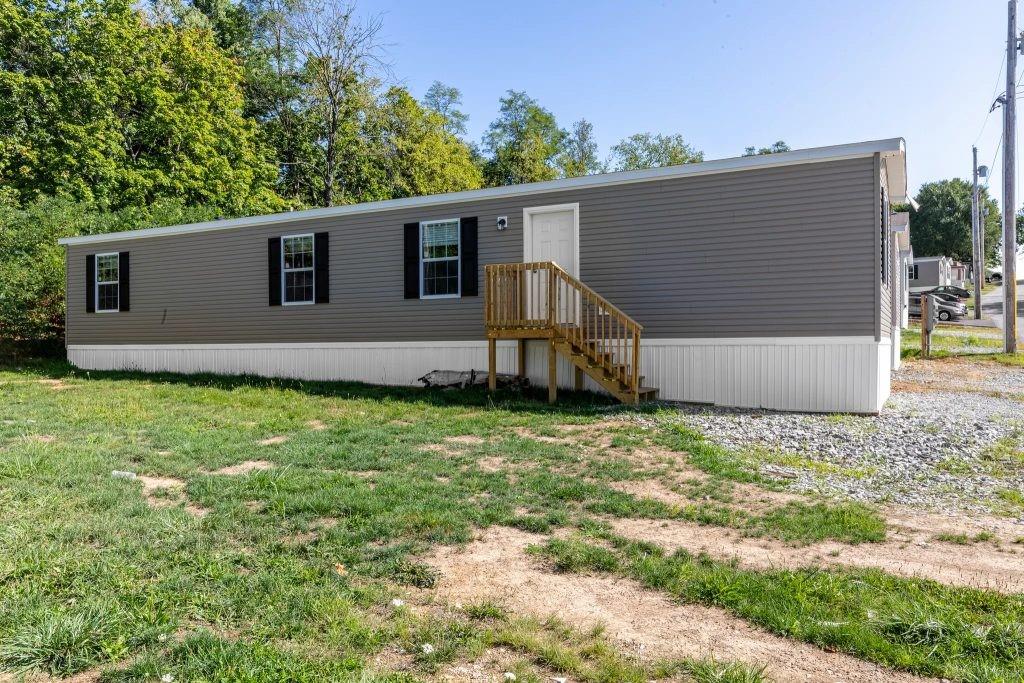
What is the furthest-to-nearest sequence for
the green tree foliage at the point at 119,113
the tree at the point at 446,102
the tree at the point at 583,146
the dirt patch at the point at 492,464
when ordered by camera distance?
the tree at the point at 583,146 < the tree at the point at 446,102 < the green tree foliage at the point at 119,113 < the dirt patch at the point at 492,464

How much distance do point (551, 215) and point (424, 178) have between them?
1677 cm

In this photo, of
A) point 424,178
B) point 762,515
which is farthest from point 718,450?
point 424,178

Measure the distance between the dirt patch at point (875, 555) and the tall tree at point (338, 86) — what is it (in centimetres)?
2090

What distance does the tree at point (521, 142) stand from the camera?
1250 inches

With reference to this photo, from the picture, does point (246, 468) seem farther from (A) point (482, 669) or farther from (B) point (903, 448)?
(B) point (903, 448)

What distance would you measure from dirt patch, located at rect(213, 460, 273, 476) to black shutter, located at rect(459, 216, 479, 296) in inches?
214

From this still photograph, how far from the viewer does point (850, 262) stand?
809cm

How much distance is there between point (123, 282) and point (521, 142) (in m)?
23.0

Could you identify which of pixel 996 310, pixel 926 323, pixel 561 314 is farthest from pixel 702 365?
pixel 996 310

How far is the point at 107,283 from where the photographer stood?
1401cm

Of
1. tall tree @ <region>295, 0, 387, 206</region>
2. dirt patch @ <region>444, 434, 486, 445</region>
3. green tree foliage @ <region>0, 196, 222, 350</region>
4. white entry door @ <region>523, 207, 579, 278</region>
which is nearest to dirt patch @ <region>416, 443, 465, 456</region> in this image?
dirt patch @ <region>444, 434, 486, 445</region>

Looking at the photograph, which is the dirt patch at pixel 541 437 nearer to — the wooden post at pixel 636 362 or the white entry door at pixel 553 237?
the wooden post at pixel 636 362

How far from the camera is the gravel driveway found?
4.85 meters

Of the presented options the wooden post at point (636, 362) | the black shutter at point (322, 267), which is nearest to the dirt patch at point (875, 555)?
the wooden post at point (636, 362)
